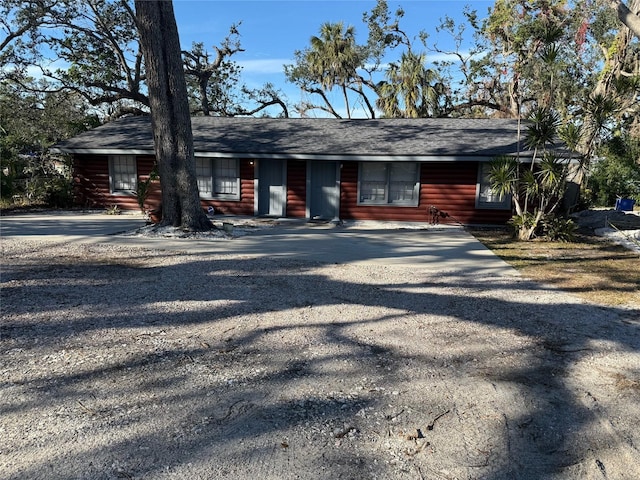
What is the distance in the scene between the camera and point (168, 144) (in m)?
9.70

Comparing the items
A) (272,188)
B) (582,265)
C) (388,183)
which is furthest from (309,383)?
(272,188)

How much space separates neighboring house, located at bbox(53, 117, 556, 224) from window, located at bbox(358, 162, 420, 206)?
0.03 meters

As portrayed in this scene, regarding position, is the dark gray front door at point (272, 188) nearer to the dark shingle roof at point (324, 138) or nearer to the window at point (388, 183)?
the dark shingle roof at point (324, 138)

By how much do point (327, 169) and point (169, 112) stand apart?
5.58m

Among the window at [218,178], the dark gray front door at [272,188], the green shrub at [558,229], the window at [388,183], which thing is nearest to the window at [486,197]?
the window at [388,183]

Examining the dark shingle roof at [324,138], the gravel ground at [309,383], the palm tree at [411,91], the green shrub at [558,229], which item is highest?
the palm tree at [411,91]

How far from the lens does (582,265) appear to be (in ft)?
24.4

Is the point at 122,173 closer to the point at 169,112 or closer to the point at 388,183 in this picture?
the point at 169,112

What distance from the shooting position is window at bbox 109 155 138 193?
14.8m

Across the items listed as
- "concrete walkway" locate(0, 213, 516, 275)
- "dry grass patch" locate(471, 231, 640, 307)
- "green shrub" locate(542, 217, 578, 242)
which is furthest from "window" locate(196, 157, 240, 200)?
"green shrub" locate(542, 217, 578, 242)

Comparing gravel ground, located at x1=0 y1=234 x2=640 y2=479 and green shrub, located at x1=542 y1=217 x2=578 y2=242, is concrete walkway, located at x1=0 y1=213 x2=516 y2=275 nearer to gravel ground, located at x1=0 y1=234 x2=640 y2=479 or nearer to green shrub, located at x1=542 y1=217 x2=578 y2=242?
green shrub, located at x1=542 y1=217 x2=578 y2=242

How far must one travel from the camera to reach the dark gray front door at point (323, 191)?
13.9 m

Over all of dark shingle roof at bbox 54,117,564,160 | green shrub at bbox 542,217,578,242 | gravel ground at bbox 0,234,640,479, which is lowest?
gravel ground at bbox 0,234,640,479

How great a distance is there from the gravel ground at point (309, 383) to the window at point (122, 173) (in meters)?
10.0
